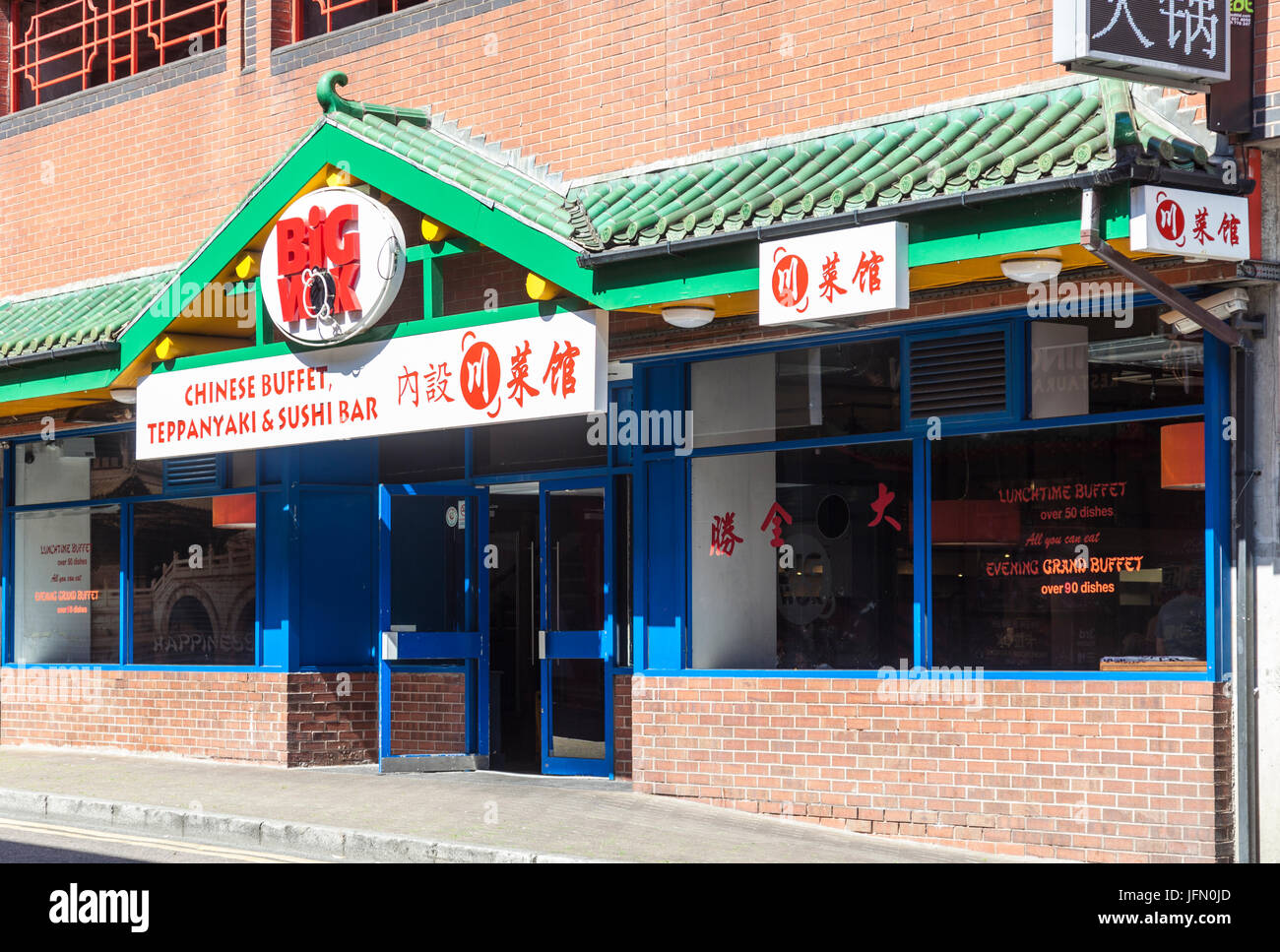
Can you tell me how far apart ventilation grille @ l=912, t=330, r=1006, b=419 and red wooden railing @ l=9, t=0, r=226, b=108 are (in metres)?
9.56

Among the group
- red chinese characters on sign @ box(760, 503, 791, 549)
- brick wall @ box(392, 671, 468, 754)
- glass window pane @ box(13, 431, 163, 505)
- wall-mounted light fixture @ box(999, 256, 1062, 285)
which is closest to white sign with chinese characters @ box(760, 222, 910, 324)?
wall-mounted light fixture @ box(999, 256, 1062, 285)

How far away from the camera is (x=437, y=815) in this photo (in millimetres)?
11766

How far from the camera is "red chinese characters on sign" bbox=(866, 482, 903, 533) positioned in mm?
11609

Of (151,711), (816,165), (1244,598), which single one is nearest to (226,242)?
(151,711)

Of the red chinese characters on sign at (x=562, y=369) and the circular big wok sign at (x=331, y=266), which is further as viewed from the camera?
the circular big wok sign at (x=331, y=266)

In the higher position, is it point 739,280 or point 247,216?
point 247,216

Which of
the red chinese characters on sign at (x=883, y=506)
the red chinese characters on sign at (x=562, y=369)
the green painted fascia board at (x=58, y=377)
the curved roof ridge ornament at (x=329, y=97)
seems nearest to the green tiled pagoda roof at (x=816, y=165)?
the curved roof ridge ornament at (x=329, y=97)

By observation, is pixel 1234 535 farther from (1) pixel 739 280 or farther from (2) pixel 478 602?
(2) pixel 478 602

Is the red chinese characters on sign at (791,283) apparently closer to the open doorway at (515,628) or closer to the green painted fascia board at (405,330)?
the green painted fascia board at (405,330)

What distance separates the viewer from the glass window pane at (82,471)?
17078mm

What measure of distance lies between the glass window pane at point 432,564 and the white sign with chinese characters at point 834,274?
18.6ft

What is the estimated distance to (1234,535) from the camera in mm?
9883
